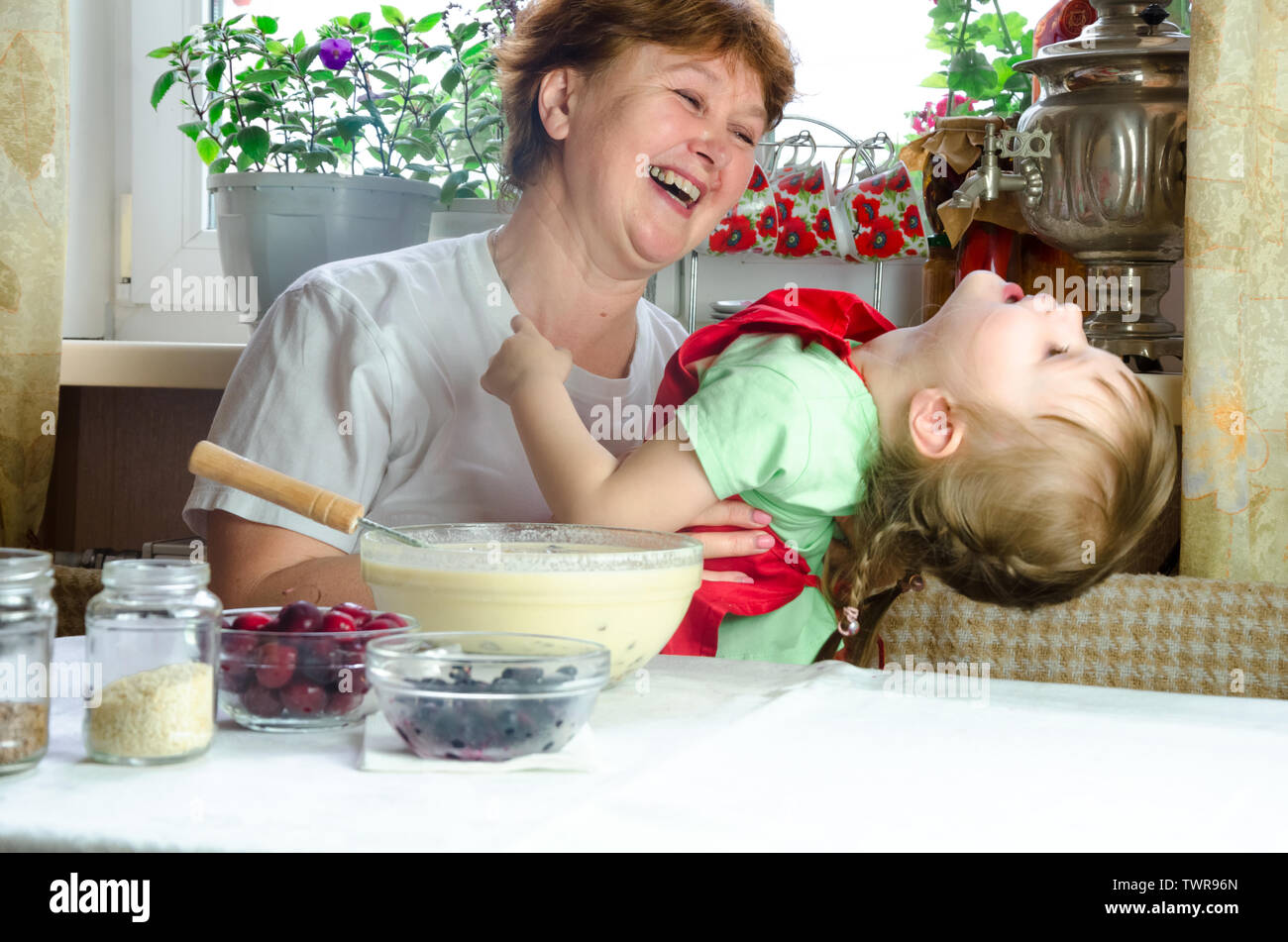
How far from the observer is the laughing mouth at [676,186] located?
1.43 metres

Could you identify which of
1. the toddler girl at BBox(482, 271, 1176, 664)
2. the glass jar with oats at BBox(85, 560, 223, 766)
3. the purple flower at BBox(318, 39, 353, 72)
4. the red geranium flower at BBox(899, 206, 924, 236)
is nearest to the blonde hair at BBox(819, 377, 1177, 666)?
the toddler girl at BBox(482, 271, 1176, 664)

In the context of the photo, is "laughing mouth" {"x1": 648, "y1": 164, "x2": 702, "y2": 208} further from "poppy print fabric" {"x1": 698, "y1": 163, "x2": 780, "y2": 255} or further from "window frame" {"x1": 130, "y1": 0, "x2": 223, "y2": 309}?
"window frame" {"x1": 130, "y1": 0, "x2": 223, "y2": 309}

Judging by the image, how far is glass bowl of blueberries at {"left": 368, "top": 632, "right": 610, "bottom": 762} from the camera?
0.60 m

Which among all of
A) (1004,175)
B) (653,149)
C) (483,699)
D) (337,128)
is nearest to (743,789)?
(483,699)

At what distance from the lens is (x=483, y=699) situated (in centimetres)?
60

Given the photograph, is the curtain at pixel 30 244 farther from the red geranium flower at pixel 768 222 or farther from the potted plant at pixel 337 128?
the red geranium flower at pixel 768 222

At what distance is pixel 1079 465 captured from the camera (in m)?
1.10

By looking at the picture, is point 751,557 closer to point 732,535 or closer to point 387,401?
point 732,535

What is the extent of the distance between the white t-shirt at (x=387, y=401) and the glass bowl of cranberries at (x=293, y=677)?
60 centimetres

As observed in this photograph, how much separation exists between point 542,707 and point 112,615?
0.72ft

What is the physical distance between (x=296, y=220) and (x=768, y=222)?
0.75 m

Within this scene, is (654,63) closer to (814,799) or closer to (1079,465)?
(1079,465)
